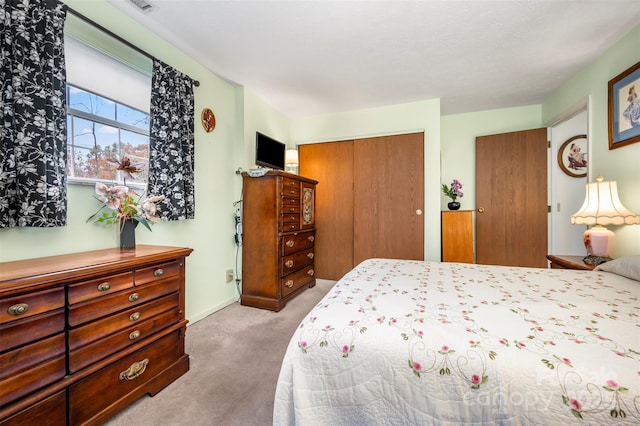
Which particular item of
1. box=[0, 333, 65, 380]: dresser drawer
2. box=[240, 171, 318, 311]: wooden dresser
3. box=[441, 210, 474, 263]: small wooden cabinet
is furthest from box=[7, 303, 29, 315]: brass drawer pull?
box=[441, 210, 474, 263]: small wooden cabinet

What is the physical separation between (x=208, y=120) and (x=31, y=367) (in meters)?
2.27

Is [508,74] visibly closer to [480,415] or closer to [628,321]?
[628,321]

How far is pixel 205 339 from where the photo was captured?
2.15m

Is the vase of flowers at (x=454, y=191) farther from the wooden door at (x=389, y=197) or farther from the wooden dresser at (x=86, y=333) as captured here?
the wooden dresser at (x=86, y=333)

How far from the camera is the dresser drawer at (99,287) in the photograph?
115cm

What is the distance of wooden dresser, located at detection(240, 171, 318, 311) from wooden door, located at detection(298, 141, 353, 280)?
33.4 inches

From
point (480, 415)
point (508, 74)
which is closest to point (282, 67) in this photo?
point (508, 74)

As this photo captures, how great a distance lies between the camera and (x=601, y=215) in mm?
1998

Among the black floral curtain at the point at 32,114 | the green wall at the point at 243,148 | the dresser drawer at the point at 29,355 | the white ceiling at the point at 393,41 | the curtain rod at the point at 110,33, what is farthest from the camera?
the white ceiling at the point at 393,41

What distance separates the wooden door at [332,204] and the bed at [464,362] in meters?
2.61

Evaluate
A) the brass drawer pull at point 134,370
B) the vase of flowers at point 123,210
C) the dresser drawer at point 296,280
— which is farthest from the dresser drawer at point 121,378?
the dresser drawer at point 296,280

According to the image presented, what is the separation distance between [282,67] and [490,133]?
3.09 metres

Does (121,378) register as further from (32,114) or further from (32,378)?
(32,114)

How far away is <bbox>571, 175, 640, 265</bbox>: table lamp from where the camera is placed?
196cm
